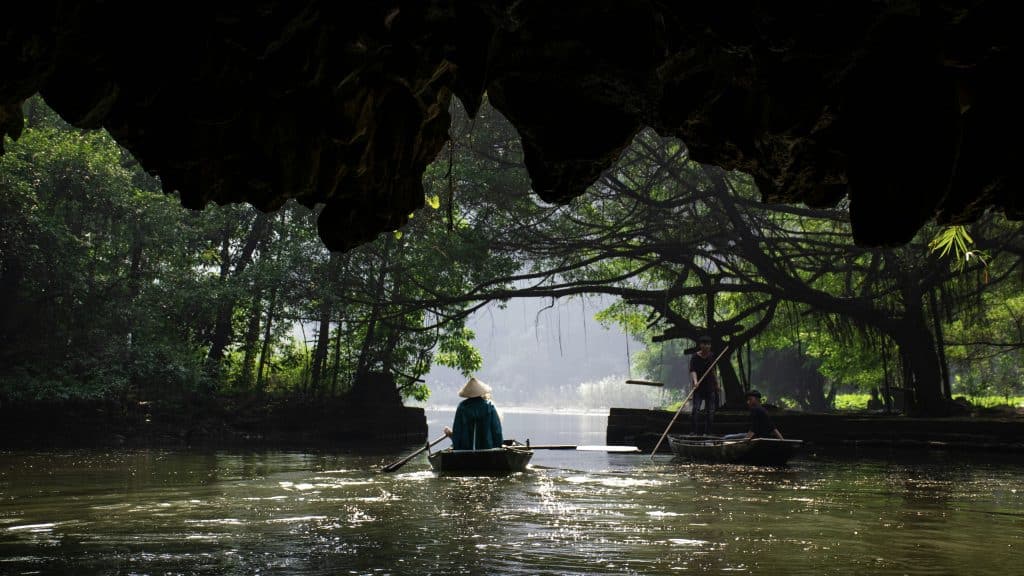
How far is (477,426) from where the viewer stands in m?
15.0

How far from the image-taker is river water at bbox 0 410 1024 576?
6906mm

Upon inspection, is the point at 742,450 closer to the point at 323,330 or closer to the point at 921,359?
the point at 921,359

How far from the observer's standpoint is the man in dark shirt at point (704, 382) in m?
21.1

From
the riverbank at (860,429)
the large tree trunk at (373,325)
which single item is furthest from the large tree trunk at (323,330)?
the riverbank at (860,429)

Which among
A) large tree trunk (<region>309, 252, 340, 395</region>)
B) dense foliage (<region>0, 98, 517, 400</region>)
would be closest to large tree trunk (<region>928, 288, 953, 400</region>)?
dense foliage (<region>0, 98, 517, 400</region>)

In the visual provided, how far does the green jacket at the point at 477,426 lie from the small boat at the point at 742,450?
16.0ft

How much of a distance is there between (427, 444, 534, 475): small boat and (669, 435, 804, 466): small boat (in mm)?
4633

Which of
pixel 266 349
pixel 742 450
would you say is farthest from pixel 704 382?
pixel 266 349

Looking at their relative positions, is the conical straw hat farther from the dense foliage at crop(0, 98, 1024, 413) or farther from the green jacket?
the dense foliage at crop(0, 98, 1024, 413)

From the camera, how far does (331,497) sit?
11656 millimetres

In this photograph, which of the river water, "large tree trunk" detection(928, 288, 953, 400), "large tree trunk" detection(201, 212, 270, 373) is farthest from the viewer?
"large tree trunk" detection(201, 212, 270, 373)

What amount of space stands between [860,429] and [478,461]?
11.9 m

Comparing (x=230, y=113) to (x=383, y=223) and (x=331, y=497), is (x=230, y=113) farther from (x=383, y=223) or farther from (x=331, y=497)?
(x=331, y=497)

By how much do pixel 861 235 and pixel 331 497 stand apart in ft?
28.7
